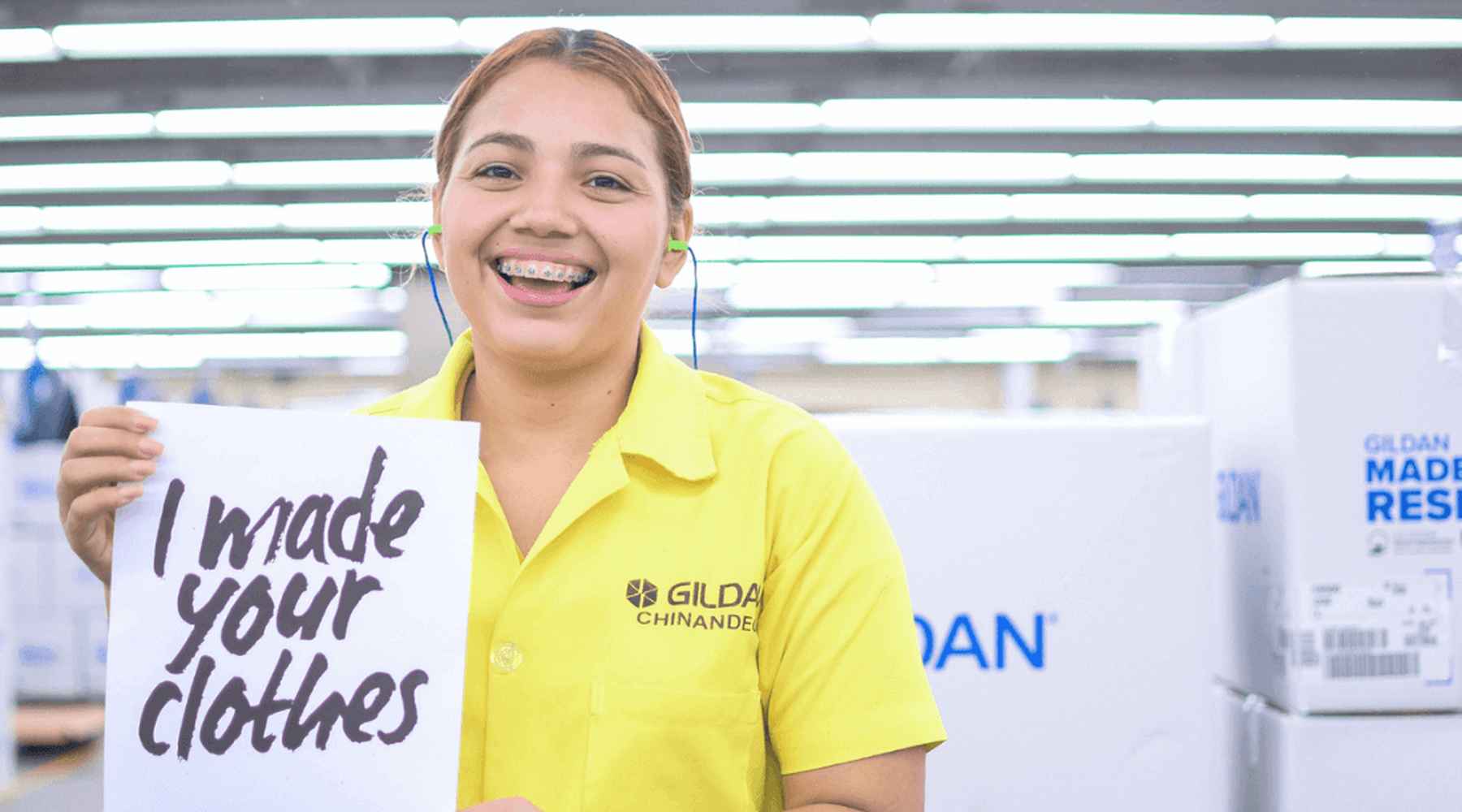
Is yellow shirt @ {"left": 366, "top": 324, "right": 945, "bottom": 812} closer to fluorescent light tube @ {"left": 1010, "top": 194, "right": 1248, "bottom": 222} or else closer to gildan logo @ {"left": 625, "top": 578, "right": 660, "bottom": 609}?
gildan logo @ {"left": 625, "top": 578, "right": 660, "bottom": 609}

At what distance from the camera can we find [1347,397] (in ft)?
4.97

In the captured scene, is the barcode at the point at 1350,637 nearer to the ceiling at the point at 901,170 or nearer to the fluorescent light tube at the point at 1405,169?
the ceiling at the point at 901,170

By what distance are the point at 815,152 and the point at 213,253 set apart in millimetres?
5658

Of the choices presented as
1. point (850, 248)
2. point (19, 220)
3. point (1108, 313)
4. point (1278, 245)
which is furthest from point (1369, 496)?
point (1108, 313)

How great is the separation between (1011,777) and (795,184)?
269 inches

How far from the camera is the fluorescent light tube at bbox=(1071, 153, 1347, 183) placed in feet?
23.8

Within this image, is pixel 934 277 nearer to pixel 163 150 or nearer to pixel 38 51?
pixel 163 150

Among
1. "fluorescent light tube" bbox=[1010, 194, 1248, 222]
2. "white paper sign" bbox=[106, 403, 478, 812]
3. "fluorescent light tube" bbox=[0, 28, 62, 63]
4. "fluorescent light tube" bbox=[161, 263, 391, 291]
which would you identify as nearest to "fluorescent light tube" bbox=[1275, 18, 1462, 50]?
"fluorescent light tube" bbox=[1010, 194, 1248, 222]

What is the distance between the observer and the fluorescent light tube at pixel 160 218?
27.9 feet

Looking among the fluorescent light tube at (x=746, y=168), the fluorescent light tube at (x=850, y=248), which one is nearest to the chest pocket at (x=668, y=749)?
the fluorescent light tube at (x=746, y=168)

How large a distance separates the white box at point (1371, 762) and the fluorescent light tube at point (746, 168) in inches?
228

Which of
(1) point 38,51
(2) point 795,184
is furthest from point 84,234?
(2) point 795,184

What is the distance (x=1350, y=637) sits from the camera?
5.01 ft

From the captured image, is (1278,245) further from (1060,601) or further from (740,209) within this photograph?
(1060,601)
